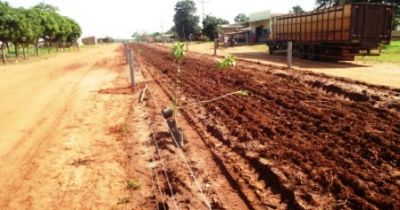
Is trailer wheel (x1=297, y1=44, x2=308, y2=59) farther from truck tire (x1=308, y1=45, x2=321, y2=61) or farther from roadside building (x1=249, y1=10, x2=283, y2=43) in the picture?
roadside building (x1=249, y1=10, x2=283, y2=43)

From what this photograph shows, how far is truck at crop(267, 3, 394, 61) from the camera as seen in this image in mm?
19641

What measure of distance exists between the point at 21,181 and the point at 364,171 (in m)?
5.40

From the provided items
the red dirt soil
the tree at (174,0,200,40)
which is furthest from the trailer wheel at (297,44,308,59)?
the tree at (174,0,200,40)

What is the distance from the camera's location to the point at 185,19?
95.6 m

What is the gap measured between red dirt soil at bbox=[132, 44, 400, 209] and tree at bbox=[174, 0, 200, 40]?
83.2 metres

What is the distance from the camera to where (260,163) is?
6430mm

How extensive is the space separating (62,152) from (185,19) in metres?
90.5

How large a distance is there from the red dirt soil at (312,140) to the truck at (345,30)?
26.7ft

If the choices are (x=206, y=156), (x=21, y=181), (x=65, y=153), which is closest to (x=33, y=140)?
(x=65, y=153)

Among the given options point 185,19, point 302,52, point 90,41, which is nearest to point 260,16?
point 302,52

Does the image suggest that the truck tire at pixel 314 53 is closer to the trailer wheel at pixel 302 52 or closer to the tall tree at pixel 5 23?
the trailer wheel at pixel 302 52

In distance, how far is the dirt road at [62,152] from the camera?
19.1 ft

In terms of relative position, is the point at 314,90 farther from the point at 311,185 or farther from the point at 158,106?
the point at 311,185

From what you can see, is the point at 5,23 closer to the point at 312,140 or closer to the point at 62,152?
the point at 62,152
